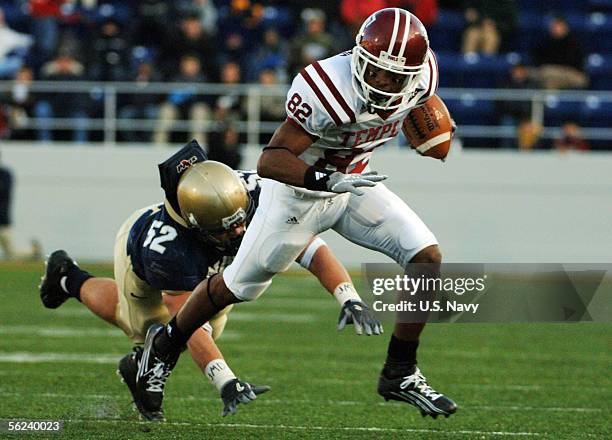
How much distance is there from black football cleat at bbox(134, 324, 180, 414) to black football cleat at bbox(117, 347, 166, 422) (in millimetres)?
15

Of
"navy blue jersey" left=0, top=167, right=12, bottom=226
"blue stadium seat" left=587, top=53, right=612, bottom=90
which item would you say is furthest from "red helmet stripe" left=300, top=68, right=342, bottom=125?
"blue stadium seat" left=587, top=53, right=612, bottom=90

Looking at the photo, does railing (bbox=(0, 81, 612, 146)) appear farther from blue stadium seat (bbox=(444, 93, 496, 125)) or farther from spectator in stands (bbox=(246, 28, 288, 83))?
spectator in stands (bbox=(246, 28, 288, 83))

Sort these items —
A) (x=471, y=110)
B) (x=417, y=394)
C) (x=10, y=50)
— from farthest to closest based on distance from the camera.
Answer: (x=10, y=50) → (x=471, y=110) → (x=417, y=394)

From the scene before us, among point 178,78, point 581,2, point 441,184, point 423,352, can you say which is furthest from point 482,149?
point 423,352

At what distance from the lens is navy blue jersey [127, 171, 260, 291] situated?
5105 mm

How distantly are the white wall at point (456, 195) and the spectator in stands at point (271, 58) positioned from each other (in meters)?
0.81

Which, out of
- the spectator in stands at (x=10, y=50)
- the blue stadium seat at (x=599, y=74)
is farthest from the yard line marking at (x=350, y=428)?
the spectator in stands at (x=10, y=50)

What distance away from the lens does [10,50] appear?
43.8 feet

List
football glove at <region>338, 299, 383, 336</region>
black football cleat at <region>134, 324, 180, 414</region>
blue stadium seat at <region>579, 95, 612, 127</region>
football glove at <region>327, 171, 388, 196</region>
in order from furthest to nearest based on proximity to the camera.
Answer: blue stadium seat at <region>579, 95, 612, 127</region>
black football cleat at <region>134, 324, 180, 414</region>
football glove at <region>338, 299, 383, 336</region>
football glove at <region>327, 171, 388, 196</region>

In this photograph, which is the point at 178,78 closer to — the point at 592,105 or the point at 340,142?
the point at 592,105

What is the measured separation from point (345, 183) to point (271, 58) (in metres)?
8.43

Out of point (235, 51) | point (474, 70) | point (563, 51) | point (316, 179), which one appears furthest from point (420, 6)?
point (316, 179)

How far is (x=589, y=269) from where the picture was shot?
5.04 metres

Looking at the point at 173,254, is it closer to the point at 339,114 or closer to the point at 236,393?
the point at 236,393
